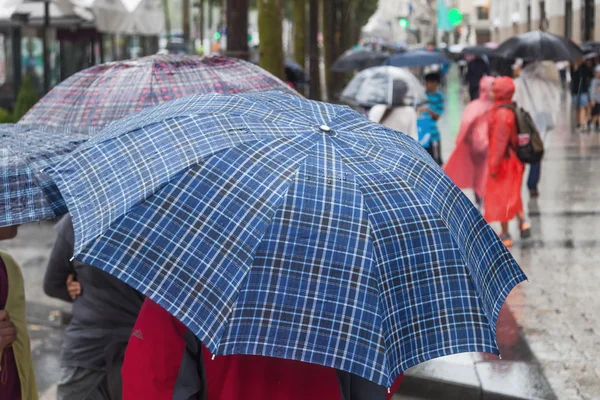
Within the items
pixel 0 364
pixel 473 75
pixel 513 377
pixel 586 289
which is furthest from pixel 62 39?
pixel 0 364

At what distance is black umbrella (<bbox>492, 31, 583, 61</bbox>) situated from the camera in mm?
15695

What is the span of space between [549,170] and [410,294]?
14.2m

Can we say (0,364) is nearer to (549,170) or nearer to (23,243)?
(23,243)

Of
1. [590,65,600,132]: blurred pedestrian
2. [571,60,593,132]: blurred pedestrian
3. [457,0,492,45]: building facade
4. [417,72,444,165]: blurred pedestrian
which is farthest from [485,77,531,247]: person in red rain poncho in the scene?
[457,0,492,45]: building facade

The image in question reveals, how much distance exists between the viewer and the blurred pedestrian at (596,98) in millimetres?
22062

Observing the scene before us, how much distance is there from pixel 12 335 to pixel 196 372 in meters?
1.12

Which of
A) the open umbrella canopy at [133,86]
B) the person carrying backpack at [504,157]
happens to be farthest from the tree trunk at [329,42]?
the open umbrella canopy at [133,86]

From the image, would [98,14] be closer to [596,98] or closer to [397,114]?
[596,98]

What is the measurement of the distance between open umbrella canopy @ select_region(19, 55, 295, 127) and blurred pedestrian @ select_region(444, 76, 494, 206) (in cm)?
556

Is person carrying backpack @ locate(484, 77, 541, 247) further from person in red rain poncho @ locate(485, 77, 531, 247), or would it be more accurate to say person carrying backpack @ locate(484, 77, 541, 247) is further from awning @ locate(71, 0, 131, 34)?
awning @ locate(71, 0, 131, 34)

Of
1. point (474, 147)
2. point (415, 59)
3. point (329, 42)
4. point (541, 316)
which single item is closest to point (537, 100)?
point (474, 147)

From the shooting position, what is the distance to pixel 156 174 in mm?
2764

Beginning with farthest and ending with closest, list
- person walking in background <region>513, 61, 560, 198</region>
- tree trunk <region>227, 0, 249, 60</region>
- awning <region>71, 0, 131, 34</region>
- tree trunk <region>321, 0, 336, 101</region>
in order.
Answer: tree trunk <region>321, 0, 336, 101</region>
awning <region>71, 0, 131, 34</region>
person walking in background <region>513, 61, 560, 198</region>
tree trunk <region>227, 0, 249, 60</region>

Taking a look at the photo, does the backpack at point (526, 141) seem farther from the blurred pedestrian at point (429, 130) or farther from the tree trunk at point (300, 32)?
the tree trunk at point (300, 32)
